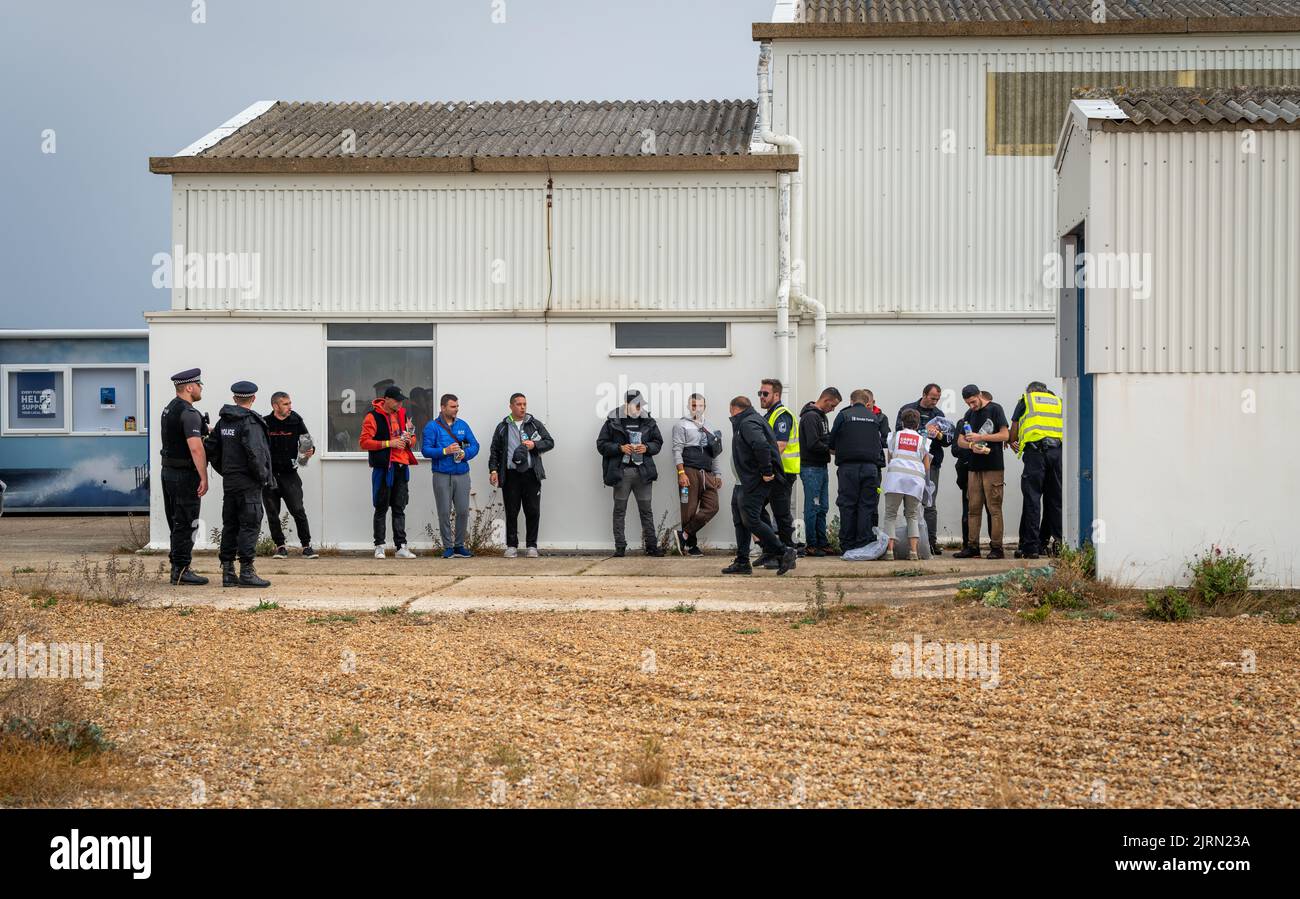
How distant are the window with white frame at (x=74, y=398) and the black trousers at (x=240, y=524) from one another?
10648mm

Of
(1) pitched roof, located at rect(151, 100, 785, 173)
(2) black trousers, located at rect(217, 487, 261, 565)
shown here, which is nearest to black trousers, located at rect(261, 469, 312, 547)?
(2) black trousers, located at rect(217, 487, 261, 565)

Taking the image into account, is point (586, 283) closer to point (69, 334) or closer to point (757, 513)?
point (757, 513)

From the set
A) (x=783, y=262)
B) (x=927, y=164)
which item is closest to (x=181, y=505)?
(x=783, y=262)

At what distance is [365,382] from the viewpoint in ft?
56.3

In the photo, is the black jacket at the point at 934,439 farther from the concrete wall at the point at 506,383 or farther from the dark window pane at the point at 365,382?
the dark window pane at the point at 365,382

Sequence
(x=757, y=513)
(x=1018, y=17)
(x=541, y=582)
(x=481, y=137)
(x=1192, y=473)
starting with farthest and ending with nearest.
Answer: (x=481, y=137) < (x=1018, y=17) < (x=757, y=513) < (x=541, y=582) < (x=1192, y=473)

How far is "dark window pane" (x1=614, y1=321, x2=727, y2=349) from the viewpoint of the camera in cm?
1703

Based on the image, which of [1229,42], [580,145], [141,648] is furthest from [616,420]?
[1229,42]

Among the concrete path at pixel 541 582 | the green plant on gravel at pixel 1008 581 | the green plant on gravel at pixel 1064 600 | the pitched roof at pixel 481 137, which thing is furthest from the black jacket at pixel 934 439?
the green plant on gravel at pixel 1064 600

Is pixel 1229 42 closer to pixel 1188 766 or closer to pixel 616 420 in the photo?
pixel 616 420

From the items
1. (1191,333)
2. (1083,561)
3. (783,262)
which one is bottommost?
(1083,561)

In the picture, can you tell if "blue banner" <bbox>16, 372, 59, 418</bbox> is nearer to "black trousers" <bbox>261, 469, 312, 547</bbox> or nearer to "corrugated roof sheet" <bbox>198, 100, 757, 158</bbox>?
"corrugated roof sheet" <bbox>198, 100, 757, 158</bbox>

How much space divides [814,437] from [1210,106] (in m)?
5.59

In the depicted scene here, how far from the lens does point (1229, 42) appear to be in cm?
1806
